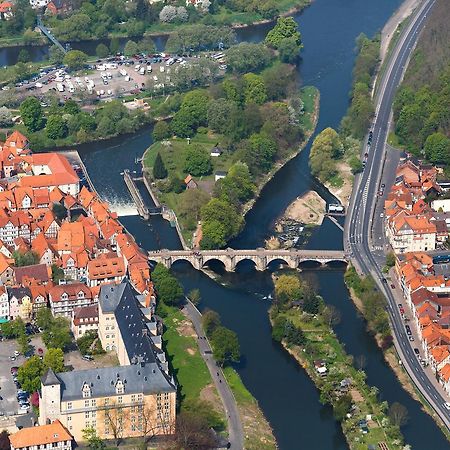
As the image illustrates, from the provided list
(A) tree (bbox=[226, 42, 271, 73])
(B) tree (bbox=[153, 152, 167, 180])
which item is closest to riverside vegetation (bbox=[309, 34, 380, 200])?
(A) tree (bbox=[226, 42, 271, 73])

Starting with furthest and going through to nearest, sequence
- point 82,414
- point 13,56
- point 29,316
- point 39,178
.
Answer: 1. point 13,56
2. point 39,178
3. point 29,316
4. point 82,414

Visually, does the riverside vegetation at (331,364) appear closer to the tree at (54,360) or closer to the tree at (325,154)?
the tree at (54,360)

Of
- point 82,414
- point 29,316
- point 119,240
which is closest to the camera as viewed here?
point 82,414

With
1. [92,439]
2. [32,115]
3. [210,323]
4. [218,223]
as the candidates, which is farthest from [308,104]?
[92,439]

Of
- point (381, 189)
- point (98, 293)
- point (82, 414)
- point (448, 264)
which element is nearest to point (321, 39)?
point (381, 189)

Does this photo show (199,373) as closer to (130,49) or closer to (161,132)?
(161,132)

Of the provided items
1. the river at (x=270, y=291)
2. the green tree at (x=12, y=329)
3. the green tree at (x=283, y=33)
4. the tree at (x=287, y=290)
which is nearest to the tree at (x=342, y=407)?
the river at (x=270, y=291)

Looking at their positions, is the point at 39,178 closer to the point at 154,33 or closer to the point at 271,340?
the point at 271,340
